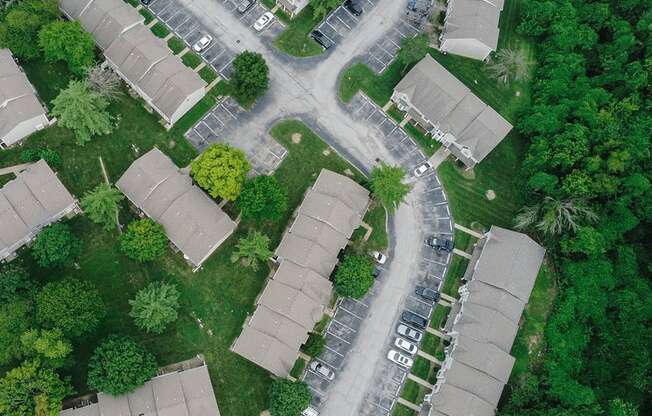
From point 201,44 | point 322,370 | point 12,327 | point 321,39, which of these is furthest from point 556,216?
point 12,327

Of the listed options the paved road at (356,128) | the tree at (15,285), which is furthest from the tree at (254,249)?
the tree at (15,285)

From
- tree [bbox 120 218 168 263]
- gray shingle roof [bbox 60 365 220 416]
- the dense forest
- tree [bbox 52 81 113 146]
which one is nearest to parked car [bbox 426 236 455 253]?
the dense forest

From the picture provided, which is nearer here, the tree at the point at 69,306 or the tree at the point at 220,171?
the tree at the point at 69,306

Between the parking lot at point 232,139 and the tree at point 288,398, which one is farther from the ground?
the parking lot at point 232,139

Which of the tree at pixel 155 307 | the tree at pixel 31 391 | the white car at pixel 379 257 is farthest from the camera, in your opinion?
A: the white car at pixel 379 257

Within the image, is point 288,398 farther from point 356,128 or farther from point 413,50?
point 413,50

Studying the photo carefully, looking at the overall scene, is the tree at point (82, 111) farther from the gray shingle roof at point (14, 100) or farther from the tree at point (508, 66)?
the tree at point (508, 66)
